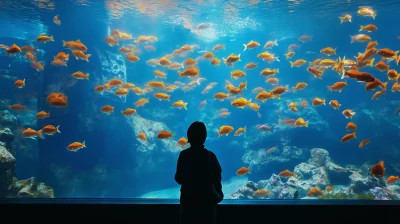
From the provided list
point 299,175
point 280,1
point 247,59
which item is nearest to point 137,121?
point 299,175

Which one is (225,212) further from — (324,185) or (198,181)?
(324,185)

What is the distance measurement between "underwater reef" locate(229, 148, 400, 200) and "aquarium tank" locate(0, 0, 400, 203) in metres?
0.06

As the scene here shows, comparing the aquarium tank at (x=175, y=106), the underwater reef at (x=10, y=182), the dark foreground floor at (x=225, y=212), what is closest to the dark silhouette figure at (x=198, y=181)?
the dark foreground floor at (x=225, y=212)

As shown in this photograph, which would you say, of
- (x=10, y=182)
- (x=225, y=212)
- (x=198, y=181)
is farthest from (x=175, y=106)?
(x=198, y=181)

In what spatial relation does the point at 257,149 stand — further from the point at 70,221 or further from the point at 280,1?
the point at 70,221

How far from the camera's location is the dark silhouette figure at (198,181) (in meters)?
2.62

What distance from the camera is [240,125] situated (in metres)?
25.1

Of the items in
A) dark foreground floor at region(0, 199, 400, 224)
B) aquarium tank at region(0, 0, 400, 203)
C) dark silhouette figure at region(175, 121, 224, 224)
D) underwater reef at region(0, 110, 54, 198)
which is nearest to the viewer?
dark silhouette figure at region(175, 121, 224, 224)

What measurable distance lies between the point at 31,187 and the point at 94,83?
7.47 m

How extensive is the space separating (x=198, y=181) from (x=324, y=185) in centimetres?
1175

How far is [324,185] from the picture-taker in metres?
12.4

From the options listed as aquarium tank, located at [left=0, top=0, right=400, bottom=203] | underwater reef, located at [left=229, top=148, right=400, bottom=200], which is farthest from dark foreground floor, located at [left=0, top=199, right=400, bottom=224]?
underwater reef, located at [left=229, top=148, right=400, bottom=200]

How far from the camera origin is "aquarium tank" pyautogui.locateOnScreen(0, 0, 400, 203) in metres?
10.5

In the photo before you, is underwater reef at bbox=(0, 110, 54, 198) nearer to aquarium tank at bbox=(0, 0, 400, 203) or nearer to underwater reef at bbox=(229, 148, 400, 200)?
aquarium tank at bbox=(0, 0, 400, 203)
